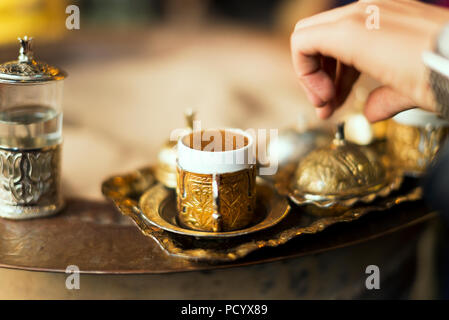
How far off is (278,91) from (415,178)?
168 centimetres

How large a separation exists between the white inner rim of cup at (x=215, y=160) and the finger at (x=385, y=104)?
0.75 feet

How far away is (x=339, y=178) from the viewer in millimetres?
854

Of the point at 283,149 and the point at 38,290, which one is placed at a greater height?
the point at 283,149

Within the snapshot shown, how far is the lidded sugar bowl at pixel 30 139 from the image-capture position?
81 cm

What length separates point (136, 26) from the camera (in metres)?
4.50

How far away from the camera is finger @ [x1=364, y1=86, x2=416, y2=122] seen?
801 mm

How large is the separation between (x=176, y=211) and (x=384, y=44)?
1.39 ft

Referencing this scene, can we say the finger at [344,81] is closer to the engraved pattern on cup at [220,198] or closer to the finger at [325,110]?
the finger at [325,110]

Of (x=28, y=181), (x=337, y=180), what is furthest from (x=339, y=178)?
(x=28, y=181)

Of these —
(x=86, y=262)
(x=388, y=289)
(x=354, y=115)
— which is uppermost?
(x=354, y=115)

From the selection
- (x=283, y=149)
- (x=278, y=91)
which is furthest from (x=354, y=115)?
(x=278, y=91)

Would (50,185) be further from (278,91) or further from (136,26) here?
(136,26)

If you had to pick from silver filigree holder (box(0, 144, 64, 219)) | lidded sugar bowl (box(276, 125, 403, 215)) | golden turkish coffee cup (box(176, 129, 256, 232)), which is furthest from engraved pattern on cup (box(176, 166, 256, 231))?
silver filigree holder (box(0, 144, 64, 219))

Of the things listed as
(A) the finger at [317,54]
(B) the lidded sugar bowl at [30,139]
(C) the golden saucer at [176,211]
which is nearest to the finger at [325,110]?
(A) the finger at [317,54]
